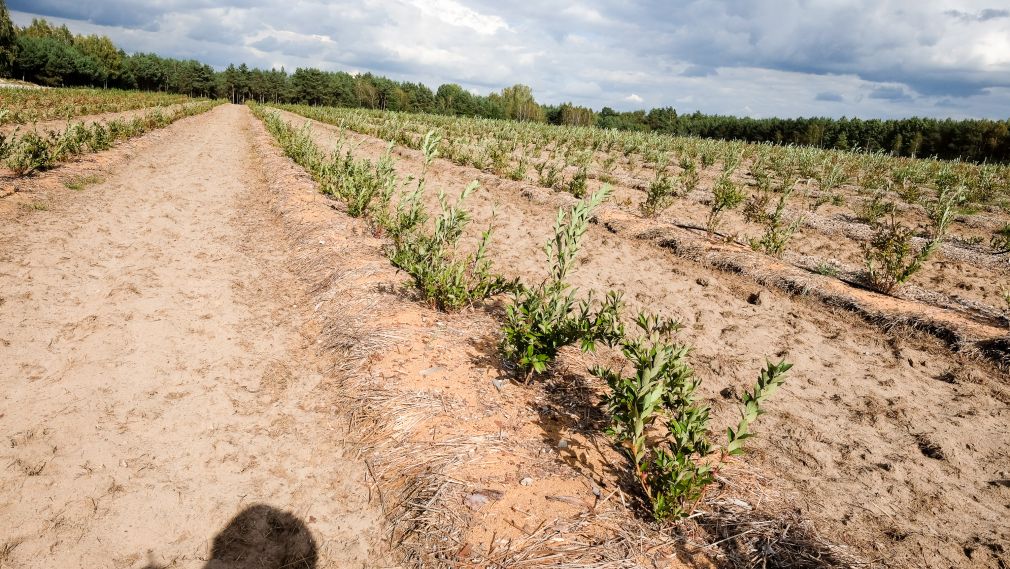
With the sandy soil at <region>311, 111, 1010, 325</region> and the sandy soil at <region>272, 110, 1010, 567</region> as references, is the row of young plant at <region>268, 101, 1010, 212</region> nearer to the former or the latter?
the sandy soil at <region>311, 111, 1010, 325</region>

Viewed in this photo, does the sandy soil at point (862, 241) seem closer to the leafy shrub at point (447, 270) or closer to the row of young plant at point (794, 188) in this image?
the row of young plant at point (794, 188)

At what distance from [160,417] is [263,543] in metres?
1.36

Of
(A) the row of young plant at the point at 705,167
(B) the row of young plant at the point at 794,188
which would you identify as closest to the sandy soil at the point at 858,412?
(B) the row of young plant at the point at 794,188

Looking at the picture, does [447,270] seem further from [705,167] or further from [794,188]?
[705,167]

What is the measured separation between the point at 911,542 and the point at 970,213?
42.2 feet

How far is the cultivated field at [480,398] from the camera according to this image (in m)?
2.29

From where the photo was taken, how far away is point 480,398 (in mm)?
3299

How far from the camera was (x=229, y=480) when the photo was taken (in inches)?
102

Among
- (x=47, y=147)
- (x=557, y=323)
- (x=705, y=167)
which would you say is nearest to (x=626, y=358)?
(x=557, y=323)

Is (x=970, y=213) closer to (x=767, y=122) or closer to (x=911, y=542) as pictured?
(x=911, y=542)

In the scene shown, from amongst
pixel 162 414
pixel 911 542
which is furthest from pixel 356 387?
pixel 911 542

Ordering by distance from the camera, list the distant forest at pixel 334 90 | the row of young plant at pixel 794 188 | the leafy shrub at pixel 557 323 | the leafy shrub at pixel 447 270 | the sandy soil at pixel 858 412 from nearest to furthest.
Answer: the sandy soil at pixel 858 412, the leafy shrub at pixel 557 323, the leafy shrub at pixel 447 270, the row of young plant at pixel 794 188, the distant forest at pixel 334 90

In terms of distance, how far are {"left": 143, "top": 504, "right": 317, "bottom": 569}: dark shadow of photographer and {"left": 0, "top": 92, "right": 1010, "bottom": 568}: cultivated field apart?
1.1 inches

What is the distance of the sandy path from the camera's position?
88.1 inches
